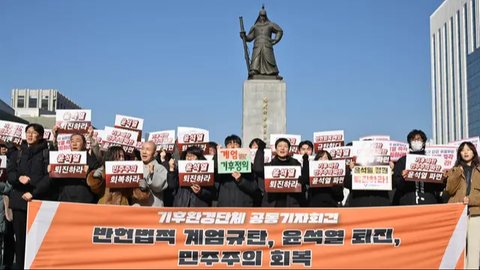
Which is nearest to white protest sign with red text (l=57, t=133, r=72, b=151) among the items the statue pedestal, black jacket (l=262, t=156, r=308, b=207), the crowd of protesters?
the crowd of protesters

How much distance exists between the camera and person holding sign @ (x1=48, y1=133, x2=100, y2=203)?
7.62 metres

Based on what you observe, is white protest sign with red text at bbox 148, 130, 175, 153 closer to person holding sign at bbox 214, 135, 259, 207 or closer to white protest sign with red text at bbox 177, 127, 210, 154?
white protest sign with red text at bbox 177, 127, 210, 154

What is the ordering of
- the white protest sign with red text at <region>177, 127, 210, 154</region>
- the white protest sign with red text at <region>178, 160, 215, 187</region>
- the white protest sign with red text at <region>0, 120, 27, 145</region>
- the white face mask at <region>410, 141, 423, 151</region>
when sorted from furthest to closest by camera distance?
the white protest sign with red text at <region>177, 127, 210, 154</region>, the white protest sign with red text at <region>0, 120, 27, 145</region>, the white face mask at <region>410, 141, 423, 151</region>, the white protest sign with red text at <region>178, 160, 215, 187</region>

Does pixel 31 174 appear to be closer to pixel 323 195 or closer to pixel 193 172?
pixel 193 172

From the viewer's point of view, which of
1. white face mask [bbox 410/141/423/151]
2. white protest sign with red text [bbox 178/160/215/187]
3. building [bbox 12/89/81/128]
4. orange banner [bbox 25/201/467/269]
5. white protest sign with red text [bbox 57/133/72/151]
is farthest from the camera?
building [bbox 12/89/81/128]

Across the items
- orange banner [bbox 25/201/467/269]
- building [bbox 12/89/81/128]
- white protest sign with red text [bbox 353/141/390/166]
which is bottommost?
orange banner [bbox 25/201/467/269]

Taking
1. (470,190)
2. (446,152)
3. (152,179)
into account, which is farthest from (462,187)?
(152,179)

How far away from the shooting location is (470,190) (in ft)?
24.5

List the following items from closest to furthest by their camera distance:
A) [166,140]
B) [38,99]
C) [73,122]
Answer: [73,122] → [166,140] → [38,99]

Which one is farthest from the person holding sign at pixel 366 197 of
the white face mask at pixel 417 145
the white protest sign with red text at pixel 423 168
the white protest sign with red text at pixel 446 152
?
the white protest sign with red text at pixel 446 152

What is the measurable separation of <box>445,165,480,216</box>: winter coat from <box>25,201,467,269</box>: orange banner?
44 cm

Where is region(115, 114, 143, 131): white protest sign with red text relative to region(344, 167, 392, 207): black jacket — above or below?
above

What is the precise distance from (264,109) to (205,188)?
9.57m

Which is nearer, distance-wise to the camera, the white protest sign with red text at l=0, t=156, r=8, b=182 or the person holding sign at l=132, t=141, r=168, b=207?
the person holding sign at l=132, t=141, r=168, b=207
